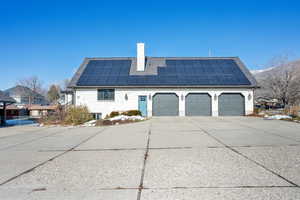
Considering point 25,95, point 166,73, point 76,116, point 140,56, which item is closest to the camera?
point 76,116

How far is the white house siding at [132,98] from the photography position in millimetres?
17844

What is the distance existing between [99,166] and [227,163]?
3.13m

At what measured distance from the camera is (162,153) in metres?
5.21

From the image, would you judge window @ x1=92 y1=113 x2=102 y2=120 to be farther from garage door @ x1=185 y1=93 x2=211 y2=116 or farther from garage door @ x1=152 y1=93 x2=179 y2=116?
garage door @ x1=185 y1=93 x2=211 y2=116

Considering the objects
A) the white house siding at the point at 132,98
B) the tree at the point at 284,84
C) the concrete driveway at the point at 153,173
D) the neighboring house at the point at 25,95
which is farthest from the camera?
the neighboring house at the point at 25,95

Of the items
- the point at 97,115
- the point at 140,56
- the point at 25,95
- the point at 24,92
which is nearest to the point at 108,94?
the point at 97,115

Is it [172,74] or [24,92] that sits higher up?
[24,92]

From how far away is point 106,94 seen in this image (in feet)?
60.3

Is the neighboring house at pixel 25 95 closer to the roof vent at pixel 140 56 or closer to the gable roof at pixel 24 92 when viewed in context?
the gable roof at pixel 24 92

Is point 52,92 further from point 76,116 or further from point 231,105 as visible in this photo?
point 231,105

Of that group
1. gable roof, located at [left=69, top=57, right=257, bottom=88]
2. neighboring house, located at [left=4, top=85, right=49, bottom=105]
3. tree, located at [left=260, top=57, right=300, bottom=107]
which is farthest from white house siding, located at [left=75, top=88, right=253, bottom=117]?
neighboring house, located at [left=4, top=85, right=49, bottom=105]

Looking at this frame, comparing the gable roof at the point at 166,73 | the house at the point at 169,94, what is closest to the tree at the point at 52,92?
the gable roof at the point at 166,73

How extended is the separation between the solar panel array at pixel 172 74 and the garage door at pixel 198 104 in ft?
4.43

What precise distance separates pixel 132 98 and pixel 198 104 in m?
6.89
